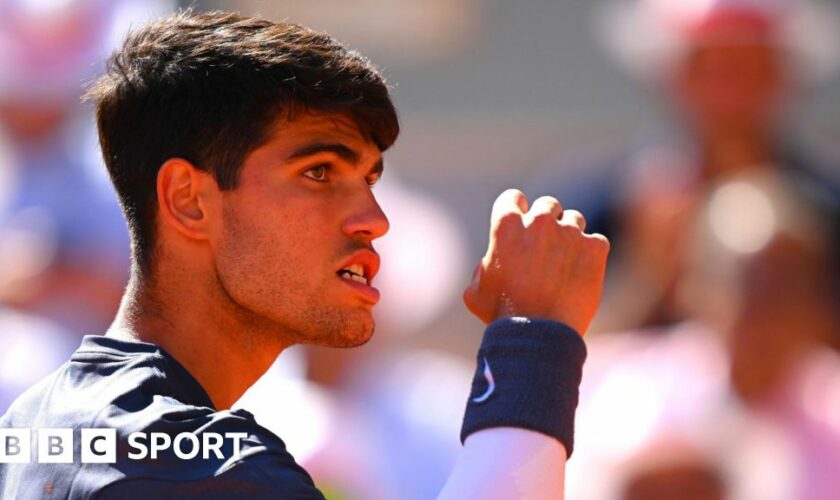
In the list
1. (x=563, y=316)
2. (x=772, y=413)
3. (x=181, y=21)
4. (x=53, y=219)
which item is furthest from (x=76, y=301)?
(x=563, y=316)

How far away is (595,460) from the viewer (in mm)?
3965

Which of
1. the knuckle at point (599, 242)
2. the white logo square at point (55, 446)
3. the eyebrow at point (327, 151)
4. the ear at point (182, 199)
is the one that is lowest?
the white logo square at point (55, 446)

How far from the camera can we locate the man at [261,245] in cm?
190

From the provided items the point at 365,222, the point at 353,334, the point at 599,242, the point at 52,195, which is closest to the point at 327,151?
the point at 365,222

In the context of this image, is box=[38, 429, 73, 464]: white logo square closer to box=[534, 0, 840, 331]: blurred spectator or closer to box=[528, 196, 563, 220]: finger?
box=[528, 196, 563, 220]: finger

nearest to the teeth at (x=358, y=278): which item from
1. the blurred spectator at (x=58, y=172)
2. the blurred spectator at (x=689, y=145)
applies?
the blurred spectator at (x=58, y=172)

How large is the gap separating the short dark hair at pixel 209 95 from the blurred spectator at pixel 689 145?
2676 mm

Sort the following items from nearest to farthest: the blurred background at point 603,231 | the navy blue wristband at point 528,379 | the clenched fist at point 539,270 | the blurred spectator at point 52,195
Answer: the navy blue wristband at point 528,379
the clenched fist at point 539,270
the blurred background at point 603,231
the blurred spectator at point 52,195

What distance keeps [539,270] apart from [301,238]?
32cm

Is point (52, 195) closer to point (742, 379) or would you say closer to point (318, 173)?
point (742, 379)

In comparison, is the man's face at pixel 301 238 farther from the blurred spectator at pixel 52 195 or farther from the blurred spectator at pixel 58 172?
the blurred spectator at pixel 58 172

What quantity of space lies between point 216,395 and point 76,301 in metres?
2.54

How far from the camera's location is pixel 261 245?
80.4 inches

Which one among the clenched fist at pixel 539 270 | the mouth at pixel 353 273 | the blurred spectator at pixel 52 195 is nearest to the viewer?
the clenched fist at pixel 539 270
